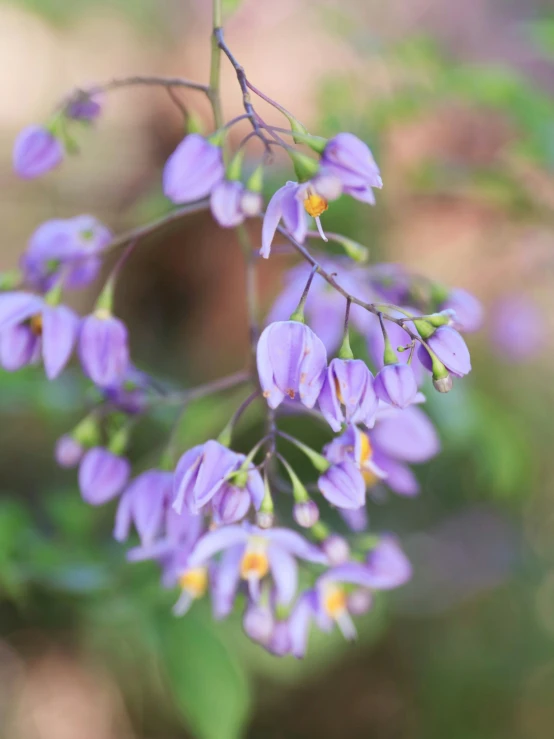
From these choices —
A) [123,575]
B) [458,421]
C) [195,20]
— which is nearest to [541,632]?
[458,421]

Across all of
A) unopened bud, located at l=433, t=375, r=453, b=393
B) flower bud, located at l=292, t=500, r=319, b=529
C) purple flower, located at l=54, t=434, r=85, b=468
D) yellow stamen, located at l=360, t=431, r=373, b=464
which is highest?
unopened bud, located at l=433, t=375, r=453, b=393

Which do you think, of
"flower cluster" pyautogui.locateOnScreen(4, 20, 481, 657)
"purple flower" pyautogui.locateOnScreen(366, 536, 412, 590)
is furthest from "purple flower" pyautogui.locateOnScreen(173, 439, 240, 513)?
"purple flower" pyautogui.locateOnScreen(366, 536, 412, 590)

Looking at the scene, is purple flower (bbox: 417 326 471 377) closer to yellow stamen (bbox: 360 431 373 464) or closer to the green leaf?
yellow stamen (bbox: 360 431 373 464)

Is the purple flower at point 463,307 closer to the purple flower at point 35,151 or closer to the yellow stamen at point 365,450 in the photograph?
the yellow stamen at point 365,450

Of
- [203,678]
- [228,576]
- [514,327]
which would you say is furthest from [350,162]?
[514,327]

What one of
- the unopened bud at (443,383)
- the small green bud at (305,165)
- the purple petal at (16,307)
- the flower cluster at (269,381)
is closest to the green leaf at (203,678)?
the flower cluster at (269,381)

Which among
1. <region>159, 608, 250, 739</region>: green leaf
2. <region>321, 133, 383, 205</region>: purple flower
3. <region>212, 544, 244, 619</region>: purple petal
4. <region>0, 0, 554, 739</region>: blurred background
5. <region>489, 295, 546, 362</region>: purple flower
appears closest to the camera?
<region>321, 133, 383, 205</region>: purple flower

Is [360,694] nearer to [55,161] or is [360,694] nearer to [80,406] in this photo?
[80,406]

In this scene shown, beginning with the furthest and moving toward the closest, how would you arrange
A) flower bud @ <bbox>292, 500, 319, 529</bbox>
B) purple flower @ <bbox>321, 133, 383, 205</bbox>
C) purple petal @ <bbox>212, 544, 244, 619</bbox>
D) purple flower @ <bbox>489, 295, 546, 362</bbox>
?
purple flower @ <bbox>489, 295, 546, 362</bbox> → purple petal @ <bbox>212, 544, 244, 619</bbox> → flower bud @ <bbox>292, 500, 319, 529</bbox> → purple flower @ <bbox>321, 133, 383, 205</bbox>

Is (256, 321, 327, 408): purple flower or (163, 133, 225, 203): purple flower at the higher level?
(163, 133, 225, 203): purple flower
